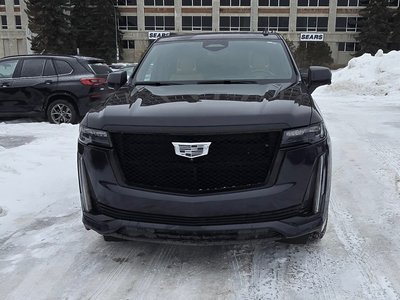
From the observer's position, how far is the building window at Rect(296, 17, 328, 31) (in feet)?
210

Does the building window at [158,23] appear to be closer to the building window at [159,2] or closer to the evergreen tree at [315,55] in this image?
the building window at [159,2]

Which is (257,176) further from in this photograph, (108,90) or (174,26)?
(174,26)

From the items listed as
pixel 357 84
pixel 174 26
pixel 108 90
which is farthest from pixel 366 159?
pixel 174 26

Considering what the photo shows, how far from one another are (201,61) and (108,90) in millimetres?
6457

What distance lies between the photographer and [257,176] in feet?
10.3

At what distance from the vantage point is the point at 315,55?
61281mm

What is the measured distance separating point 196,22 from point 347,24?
2153cm

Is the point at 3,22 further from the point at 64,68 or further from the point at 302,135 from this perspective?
the point at 302,135

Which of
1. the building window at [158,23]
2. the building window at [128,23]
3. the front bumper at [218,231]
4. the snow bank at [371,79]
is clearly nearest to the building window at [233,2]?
the building window at [158,23]

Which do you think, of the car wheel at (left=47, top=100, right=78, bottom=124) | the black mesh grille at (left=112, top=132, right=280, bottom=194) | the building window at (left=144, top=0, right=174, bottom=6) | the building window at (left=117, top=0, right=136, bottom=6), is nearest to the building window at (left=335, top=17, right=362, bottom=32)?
the building window at (left=144, top=0, right=174, bottom=6)

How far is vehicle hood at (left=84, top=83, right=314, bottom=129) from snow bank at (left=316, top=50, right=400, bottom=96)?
1462 centimetres

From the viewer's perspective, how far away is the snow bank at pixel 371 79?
1758 cm

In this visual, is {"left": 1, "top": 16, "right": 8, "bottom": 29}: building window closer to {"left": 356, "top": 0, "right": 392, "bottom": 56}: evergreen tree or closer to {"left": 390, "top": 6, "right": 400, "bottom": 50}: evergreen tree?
{"left": 356, "top": 0, "right": 392, "bottom": 56}: evergreen tree

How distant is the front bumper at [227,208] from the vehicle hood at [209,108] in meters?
0.25
